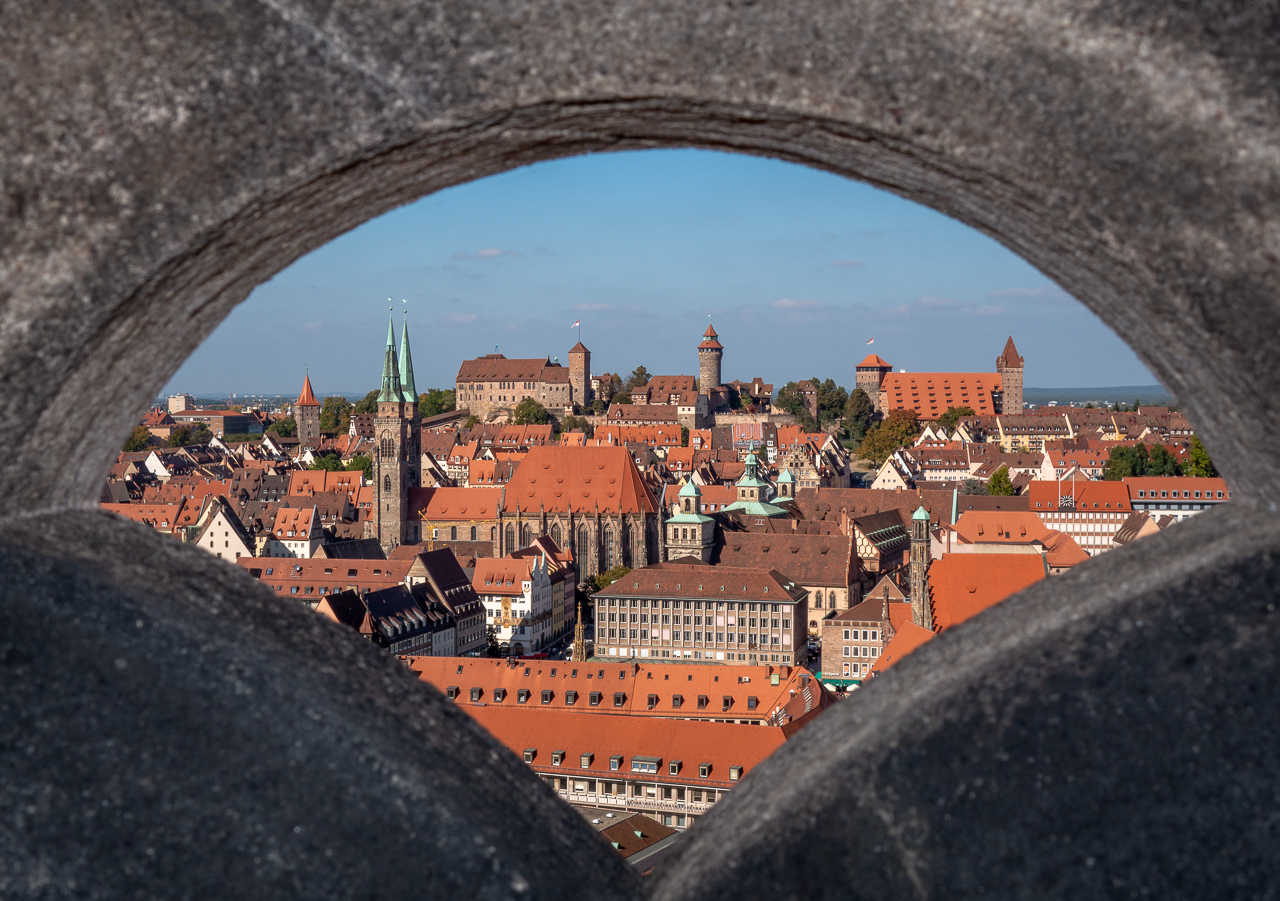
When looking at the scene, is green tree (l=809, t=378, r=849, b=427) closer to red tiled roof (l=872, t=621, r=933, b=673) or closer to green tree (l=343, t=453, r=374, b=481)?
green tree (l=343, t=453, r=374, b=481)

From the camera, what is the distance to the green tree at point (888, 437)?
13738 centimetres

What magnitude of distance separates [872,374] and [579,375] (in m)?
42.9

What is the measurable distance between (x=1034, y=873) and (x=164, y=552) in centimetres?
165

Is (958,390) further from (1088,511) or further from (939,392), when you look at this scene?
(1088,511)

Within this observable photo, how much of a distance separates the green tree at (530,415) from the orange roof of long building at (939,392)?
47.5 m

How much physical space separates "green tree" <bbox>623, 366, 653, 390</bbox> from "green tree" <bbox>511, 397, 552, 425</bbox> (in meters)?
16.4

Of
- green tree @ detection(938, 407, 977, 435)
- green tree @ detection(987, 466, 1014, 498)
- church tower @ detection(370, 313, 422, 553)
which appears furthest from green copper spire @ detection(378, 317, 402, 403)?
green tree @ detection(938, 407, 977, 435)

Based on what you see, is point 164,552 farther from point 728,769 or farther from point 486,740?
point 728,769

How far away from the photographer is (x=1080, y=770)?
187 centimetres

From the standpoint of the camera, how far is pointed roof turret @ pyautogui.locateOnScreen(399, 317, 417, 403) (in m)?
97.7

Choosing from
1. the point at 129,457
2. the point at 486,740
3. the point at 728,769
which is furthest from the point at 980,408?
the point at 486,740

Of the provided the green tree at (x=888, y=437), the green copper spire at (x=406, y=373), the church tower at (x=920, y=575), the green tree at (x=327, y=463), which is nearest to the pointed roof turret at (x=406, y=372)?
the green copper spire at (x=406, y=373)

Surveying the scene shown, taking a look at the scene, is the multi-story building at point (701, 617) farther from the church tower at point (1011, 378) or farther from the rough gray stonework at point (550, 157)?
the church tower at point (1011, 378)

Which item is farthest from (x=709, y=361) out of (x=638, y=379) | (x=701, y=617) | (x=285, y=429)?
(x=701, y=617)
